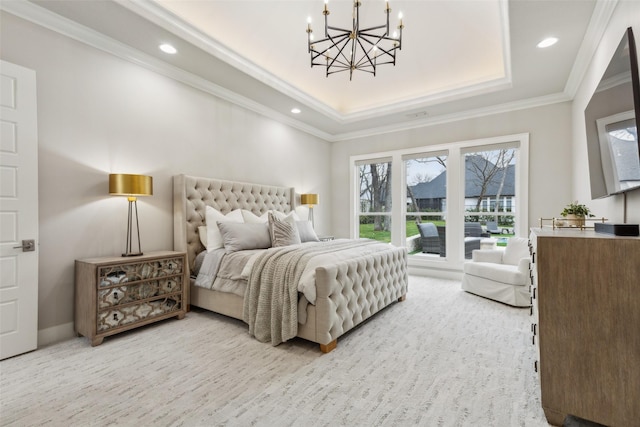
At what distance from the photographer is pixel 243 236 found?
3.37 m

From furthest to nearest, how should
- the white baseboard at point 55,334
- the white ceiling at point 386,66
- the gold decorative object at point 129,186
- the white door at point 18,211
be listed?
1. the gold decorative object at point 129,186
2. the white ceiling at point 386,66
3. the white baseboard at point 55,334
4. the white door at point 18,211

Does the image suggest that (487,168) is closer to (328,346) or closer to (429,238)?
(429,238)

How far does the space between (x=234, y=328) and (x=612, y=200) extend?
11.4 ft

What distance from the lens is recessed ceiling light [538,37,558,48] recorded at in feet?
9.29

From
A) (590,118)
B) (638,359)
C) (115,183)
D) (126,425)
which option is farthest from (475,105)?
(126,425)

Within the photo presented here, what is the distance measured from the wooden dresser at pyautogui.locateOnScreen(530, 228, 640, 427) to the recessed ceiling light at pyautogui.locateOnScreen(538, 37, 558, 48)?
237cm

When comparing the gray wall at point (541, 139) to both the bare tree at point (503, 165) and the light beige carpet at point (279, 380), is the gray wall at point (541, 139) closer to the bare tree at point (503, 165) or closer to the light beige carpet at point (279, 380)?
the bare tree at point (503, 165)

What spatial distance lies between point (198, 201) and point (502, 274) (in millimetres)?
3785

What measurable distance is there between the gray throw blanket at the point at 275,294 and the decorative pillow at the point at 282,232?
67cm

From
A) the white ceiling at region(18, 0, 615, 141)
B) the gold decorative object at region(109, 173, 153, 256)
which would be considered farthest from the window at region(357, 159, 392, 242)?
the gold decorative object at region(109, 173, 153, 256)

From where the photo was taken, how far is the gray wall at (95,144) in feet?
8.37

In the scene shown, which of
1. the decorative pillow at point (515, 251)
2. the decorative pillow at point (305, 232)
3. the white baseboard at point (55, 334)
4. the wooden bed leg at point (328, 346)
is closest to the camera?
the wooden bed leg at point (328, 346)

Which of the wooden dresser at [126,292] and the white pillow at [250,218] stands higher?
the white pillow at [250,218]

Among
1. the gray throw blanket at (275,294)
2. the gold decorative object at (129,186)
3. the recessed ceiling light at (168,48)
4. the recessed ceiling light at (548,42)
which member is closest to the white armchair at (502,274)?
the recessed ceiling light at (548,42)
